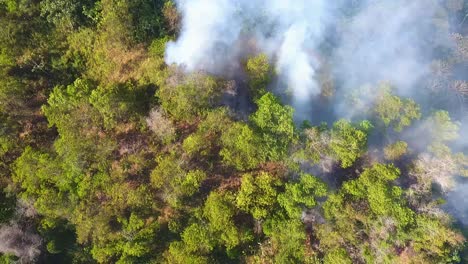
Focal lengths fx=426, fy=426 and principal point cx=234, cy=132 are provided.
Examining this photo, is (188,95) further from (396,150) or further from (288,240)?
(396,150)

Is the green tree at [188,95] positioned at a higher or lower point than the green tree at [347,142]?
higher

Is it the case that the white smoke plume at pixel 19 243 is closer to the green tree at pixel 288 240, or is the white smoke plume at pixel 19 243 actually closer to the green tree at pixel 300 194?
the green tree at pixel 288 240

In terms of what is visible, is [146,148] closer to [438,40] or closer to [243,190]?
[243,190]

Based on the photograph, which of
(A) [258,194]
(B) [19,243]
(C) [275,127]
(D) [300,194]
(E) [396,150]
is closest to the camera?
(D) [300,194]

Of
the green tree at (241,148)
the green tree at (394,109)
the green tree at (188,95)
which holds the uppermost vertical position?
the green tree at (394,109)

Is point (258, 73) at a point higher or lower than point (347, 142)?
higher

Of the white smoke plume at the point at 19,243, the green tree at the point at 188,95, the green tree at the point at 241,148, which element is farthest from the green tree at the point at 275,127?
the white smoke plume at the point at 19,243

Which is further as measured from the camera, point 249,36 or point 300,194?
point 249,36

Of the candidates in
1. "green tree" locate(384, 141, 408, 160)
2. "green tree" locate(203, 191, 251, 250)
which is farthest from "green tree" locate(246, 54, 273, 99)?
"green tree" locate(384, 141, 408, 160)

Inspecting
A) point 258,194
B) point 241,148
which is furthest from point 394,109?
point 258,194

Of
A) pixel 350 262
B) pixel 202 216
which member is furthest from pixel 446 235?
pixel 202 216

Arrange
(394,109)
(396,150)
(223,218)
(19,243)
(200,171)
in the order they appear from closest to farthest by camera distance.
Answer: (223,218) < (200,171) < (19,243) < (396,150) < (394,109)
